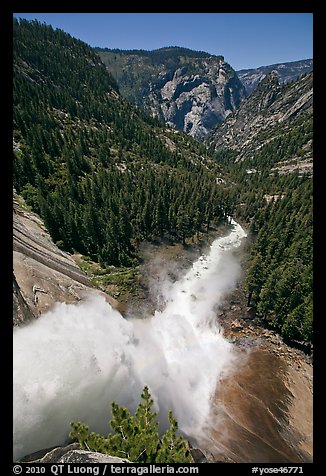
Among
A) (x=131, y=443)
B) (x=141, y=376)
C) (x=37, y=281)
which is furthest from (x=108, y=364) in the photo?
(x=131, y=443)

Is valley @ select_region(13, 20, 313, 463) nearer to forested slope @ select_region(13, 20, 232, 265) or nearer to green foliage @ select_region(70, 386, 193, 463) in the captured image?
forested slope @ select_region(13, 20, 232, 265)

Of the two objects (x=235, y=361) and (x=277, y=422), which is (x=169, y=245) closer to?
(x=235, y=361)

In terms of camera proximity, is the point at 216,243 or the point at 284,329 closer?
the point at 284,329

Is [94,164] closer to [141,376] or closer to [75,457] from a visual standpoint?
[141,376]

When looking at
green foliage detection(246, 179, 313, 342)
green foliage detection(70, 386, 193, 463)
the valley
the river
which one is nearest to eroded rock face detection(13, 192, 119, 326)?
the valley
